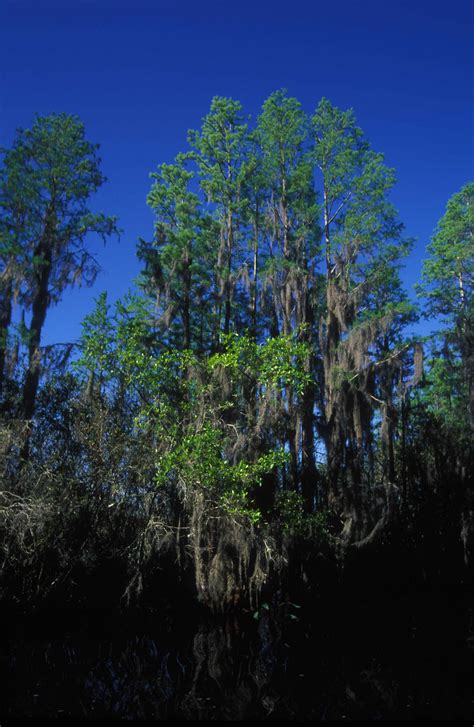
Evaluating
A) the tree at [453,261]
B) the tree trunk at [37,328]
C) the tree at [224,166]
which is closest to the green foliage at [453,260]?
the tree at [453,261]

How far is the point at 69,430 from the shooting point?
12.0 m

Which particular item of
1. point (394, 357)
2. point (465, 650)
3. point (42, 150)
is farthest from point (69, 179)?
point (465, 650)

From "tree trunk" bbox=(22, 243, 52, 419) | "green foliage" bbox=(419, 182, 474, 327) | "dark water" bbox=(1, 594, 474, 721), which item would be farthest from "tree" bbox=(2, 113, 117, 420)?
"green foliage" bbox=(419, 182, 474, 327)

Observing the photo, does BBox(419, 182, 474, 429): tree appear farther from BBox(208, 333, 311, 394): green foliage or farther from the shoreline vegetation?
BBox(208, 333, 311, 394): green foliage

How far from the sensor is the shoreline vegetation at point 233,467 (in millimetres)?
7082

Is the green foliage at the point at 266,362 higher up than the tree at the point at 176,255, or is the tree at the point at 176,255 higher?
the tree at the point at 176,255

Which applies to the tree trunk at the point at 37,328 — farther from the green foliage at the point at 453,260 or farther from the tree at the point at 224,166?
the green foliage at the point at 453,260

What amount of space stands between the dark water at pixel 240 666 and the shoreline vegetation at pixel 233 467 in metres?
0.05

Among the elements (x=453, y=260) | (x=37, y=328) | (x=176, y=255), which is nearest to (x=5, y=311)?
(x=37, y=328)

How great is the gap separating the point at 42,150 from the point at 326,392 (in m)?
10.9

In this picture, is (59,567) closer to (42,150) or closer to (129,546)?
(129,546)

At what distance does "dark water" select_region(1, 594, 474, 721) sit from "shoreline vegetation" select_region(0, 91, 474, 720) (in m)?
0.05

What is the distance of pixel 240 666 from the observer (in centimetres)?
726

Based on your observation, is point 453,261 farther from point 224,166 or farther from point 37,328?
point 37,328
